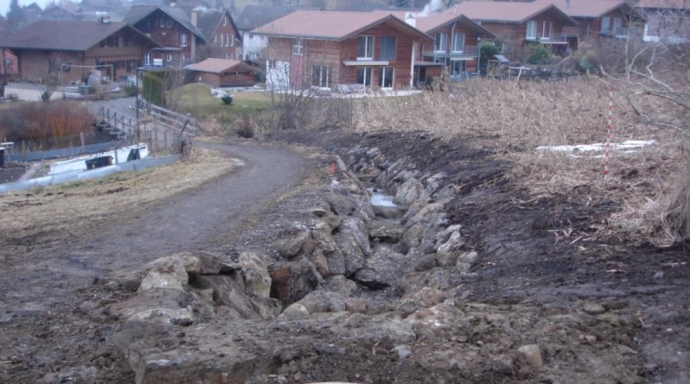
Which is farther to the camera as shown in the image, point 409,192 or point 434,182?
point 409,192

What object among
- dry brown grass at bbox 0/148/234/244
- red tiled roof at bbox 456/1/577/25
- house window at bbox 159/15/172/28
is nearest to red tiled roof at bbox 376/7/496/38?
red tiled roof at bbox 456/1/577/25

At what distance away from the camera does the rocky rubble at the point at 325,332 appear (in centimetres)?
599

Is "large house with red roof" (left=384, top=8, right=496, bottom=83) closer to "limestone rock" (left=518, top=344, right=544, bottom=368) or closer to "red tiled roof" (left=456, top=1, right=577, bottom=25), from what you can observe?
"red tiled roof" (left=456, top=1, right=577, bottom=25)

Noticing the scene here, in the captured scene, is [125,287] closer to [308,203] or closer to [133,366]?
[133,366]

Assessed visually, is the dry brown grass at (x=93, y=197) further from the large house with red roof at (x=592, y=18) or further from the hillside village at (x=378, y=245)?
the large house with red roof at (x=592, y=18)

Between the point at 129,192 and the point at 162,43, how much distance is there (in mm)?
55000

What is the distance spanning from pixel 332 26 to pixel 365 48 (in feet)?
8.05

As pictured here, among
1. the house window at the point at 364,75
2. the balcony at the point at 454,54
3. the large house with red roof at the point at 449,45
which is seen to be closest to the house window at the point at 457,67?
the large house with red roof at the point at 449,45

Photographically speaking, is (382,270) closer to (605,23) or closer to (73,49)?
(73,49)

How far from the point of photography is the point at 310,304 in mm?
9000

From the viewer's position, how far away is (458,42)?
5516 centimetres

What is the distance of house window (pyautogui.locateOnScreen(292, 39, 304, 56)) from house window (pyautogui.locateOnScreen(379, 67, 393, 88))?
6.29 meters

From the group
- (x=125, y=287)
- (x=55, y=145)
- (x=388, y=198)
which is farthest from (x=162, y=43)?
(x=125, y=287)

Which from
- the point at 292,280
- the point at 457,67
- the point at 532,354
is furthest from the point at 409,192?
the point at 457,67
